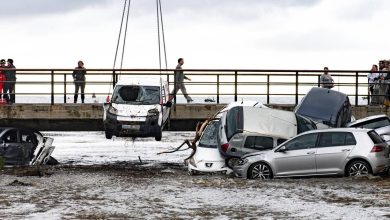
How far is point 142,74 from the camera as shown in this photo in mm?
30516

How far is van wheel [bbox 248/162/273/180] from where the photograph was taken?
2309cm

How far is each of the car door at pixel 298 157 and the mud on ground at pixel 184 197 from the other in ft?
1.12

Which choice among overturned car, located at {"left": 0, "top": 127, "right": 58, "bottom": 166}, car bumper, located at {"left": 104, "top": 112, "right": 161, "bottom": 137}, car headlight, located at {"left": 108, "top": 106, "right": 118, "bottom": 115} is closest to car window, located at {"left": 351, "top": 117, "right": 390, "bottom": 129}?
car bumper, located at {"left": 104, "top": 112, "right": 161, "bottom": 137}

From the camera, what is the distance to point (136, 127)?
28016 mm

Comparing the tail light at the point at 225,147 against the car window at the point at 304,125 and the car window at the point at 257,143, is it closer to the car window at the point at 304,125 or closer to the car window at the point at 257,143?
the car window at the point at 257,143

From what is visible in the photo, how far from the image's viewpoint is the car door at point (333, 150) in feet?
72.8

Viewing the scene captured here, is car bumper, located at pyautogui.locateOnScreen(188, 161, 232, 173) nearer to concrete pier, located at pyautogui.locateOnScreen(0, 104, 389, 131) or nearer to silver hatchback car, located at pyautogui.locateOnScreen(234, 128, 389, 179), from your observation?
silver hatchback car, located at pyautogui.locateOnScreen(234, 128, 389, 179)

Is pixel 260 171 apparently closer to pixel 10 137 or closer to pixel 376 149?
pixel 376 149

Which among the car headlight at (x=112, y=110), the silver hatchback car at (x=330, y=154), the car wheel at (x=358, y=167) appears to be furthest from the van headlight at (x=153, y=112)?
the car wheel at (x=358, y=167)

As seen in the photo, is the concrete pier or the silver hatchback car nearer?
the silver hatchback car

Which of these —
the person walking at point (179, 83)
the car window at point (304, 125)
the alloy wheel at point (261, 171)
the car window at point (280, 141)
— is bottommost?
the alloy wheel at point (261, 171)

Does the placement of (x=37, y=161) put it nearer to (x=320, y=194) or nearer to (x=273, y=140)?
(x=273, y=140)

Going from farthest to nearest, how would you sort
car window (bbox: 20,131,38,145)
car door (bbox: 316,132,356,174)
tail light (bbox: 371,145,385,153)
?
1. car window (bbox: 20,131,38,145)
2. car door (bbox: 316,132,356,174)
3. tail light (bbox: 371,145,385,153)

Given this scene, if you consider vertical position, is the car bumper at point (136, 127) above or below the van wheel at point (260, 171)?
above
